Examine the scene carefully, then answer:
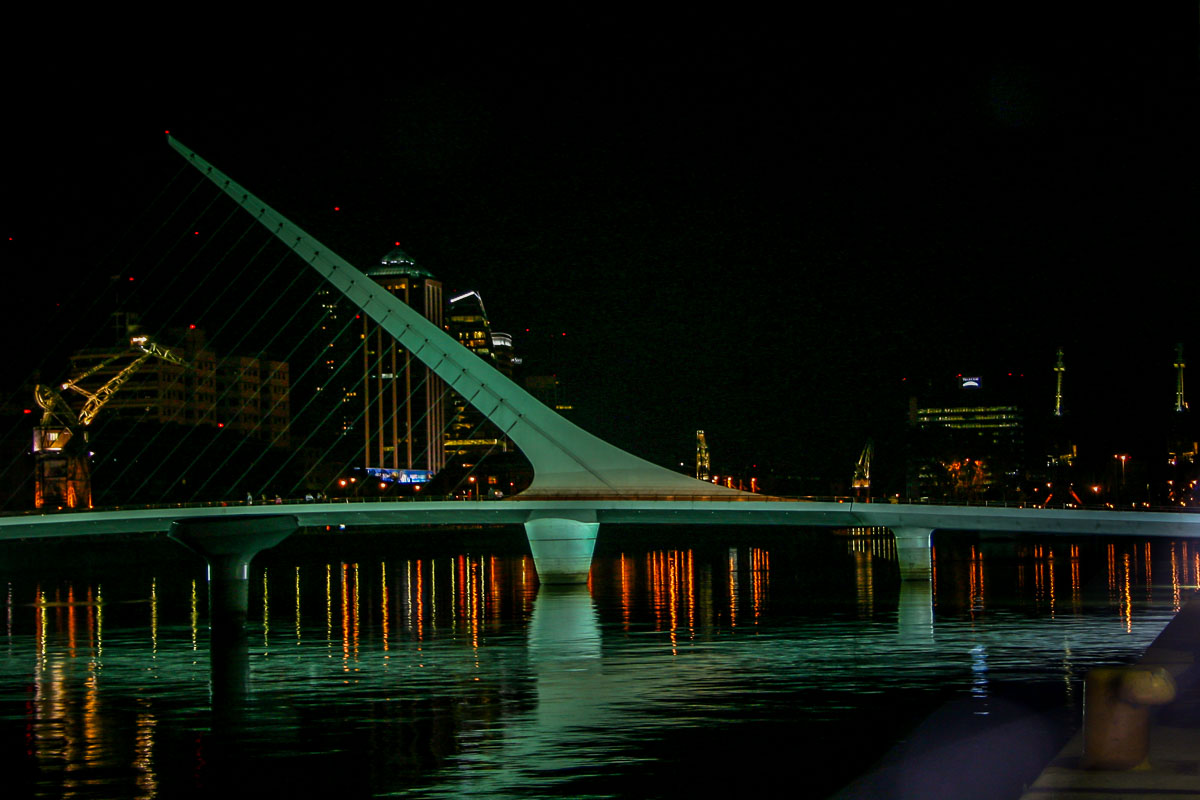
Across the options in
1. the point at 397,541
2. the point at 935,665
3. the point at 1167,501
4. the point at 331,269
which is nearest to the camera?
the point at 935,665

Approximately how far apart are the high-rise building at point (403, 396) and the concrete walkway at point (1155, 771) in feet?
475

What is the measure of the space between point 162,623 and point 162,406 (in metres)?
107

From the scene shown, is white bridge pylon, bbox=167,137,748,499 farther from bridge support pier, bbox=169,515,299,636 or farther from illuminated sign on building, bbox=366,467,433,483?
illuminated sign on building, bbox=366,467,433,483

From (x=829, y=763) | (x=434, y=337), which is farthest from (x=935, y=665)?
(x=434, y=337)

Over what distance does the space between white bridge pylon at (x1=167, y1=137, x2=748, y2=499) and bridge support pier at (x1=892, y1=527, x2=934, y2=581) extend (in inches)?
292

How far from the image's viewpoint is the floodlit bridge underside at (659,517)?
54.8 m

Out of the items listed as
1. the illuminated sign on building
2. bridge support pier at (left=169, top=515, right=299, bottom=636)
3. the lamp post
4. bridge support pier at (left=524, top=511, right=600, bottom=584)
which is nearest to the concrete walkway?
bridge support pier at (left=169, top=515, right=299, bottom=636)

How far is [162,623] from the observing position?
44656 mm

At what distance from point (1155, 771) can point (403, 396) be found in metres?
167

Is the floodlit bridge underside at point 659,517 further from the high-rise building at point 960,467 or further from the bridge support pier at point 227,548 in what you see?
the high-rise building at point 960,467

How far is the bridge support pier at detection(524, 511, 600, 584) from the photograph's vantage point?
193ft

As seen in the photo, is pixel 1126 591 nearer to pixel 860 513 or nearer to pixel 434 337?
pixel 860 513

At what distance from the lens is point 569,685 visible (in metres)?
26.7

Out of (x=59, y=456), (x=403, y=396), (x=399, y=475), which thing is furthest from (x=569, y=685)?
(x=403, y=396)
